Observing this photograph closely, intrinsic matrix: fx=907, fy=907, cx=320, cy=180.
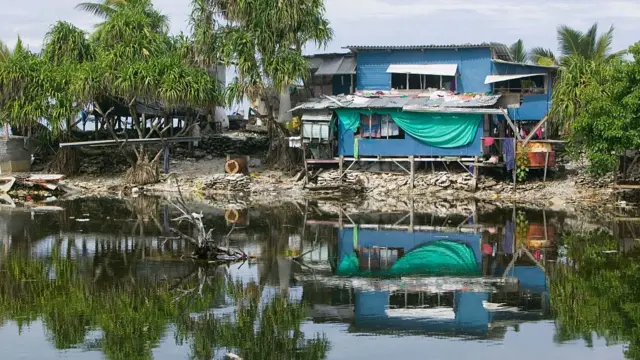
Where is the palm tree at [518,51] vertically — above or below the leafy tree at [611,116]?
above

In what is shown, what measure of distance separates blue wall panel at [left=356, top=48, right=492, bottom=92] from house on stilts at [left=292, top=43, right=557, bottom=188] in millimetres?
36

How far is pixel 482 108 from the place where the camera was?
3069 centimetres

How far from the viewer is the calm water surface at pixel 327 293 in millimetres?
11672

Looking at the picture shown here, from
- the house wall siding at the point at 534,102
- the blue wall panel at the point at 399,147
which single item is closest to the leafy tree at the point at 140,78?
the blue wall panel at the point at 399,147

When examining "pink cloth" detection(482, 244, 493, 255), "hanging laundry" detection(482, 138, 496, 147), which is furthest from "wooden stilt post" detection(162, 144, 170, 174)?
"pink cloth" detection(482, 244, 493, 255)

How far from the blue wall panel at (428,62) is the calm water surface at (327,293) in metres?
11.2

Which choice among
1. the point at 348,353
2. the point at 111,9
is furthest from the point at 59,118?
the point at 348,353

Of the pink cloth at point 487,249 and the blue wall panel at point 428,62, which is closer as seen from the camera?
the pink cloth at point 487,249

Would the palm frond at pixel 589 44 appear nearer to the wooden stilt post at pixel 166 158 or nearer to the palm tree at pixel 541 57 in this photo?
the palm tree at pixel 541 57

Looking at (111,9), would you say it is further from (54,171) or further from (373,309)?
(373,309)

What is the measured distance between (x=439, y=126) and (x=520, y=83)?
3.93 meters

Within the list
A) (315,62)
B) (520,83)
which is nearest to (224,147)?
(315,62)

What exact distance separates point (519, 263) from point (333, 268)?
11.7 feet

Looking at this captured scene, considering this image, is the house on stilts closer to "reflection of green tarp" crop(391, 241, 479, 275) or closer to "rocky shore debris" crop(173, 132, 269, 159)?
"rocky shore debris" crop(173, 132, 269, 159)
